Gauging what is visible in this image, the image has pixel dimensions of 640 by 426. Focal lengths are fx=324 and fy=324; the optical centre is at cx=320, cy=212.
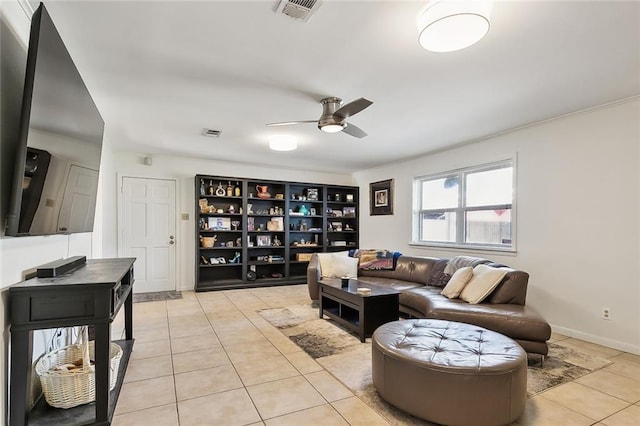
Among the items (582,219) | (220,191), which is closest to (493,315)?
(582,219)

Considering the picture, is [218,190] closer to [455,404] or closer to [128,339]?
[128,339]

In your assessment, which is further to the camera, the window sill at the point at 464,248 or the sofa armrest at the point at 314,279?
the sofa armrest at the point at 314,279

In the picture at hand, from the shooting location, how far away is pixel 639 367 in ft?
→ 8.95

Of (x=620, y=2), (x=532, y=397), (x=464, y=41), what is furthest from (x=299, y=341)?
(x=620, y=2)

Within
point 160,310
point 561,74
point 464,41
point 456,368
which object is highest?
point 561,74

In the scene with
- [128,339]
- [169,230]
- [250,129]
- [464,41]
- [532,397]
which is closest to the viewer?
[464,41]

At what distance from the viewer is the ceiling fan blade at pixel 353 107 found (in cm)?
262

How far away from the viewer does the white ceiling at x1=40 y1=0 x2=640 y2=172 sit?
1915 mm

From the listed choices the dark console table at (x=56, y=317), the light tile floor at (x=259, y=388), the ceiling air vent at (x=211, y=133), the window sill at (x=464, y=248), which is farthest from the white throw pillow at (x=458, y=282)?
the ceiling air vent at (x=211, y=133)

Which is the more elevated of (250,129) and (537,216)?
(250,129)

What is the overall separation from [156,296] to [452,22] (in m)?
5.47

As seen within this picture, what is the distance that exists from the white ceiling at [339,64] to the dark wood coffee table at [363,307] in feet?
6.43

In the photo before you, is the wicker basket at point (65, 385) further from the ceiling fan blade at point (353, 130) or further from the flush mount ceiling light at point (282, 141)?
the flush mount ceiling light at point (282, 141)

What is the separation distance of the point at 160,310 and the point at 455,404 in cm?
395
